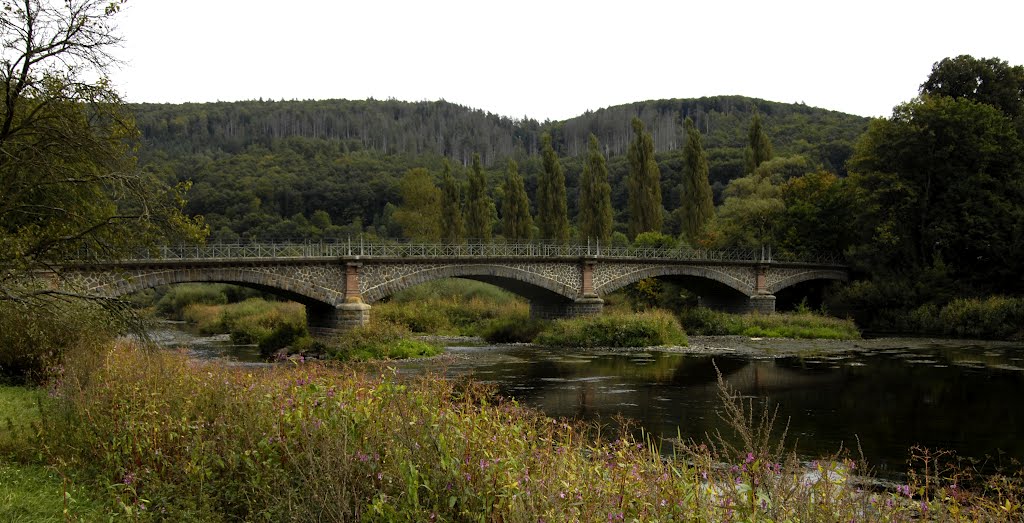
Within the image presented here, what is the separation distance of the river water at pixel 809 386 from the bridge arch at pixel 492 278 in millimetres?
3909

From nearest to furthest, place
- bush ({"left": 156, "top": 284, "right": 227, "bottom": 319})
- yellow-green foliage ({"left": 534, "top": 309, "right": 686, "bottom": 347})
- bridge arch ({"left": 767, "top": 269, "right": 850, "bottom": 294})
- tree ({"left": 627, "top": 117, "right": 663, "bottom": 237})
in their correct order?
1. yellow-green foliage ({"left": 534, "top": 309, "right": 686, "bottom": 347})
2. bridge arch ({"left": 767, "top": 269, "right": 850, "bottom": 294})
3. bush ({"left": 156, "top": 284, "right": 227, "bottom": 319})
4. tree ({"left": 627, "top": 117, "right": 663, "bottom": 237})

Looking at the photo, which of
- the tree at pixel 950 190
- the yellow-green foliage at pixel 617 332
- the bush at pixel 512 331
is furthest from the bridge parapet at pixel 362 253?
the tree at pixel 950 190

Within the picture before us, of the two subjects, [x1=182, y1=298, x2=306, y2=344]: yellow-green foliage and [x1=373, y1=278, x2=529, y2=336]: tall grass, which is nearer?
[x1=182, y1=298, x2=306, y2=344]: yellow-green foliage

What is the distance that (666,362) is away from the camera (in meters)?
30.7

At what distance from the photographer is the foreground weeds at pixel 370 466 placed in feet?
19.6

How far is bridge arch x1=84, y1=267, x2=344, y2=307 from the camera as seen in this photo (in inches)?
1158

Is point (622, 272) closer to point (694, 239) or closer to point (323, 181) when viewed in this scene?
point (694, 239)

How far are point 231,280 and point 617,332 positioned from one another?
59.8 feet

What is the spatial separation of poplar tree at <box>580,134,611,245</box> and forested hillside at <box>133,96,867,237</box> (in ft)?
57.7

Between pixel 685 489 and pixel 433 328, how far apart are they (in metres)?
39.6

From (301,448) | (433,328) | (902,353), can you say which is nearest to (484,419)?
(301,448)

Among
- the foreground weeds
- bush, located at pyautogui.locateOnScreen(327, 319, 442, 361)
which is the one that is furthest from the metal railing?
the foreground weeds

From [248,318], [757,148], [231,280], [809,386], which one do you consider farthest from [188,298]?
[809,386]

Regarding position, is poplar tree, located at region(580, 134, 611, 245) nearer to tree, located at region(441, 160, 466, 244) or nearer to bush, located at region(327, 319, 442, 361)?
tree, located at region(441, 160, 466, 244)
